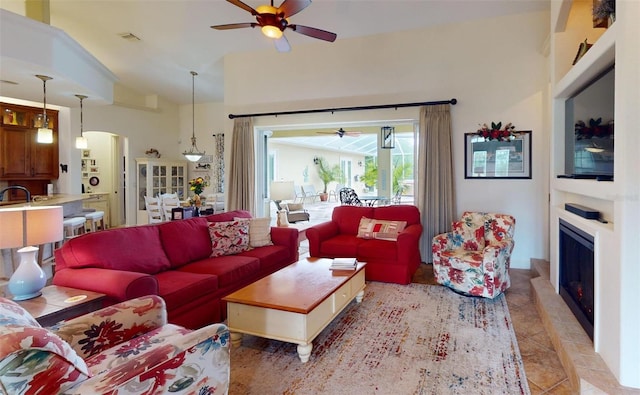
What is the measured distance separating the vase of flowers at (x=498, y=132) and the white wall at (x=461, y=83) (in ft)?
0.36

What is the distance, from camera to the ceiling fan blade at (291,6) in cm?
310

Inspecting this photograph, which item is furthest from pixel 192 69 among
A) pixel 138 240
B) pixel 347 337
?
pixel 347 337

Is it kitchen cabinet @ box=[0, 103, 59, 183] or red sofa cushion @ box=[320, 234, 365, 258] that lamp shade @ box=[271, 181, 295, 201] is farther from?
kitchen cabinet @ box=[0, 103, 59, 183]

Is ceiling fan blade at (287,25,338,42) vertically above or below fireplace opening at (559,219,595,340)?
above

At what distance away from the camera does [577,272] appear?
294 centimetres

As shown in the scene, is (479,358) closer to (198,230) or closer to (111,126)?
(198,230)

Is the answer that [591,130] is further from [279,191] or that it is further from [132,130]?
[132,130]

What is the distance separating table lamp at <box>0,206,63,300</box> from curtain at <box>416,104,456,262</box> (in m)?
4.32

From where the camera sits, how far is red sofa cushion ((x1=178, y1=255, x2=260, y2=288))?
10.9ft

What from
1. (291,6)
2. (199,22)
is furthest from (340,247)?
(199,22)

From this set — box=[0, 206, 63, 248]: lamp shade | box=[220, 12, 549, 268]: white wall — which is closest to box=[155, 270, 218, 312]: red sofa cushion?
box=[0, 206, 63, 248]: lamp shade

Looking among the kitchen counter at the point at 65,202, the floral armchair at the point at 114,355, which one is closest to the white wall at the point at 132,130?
the kitchen counter at the point at 65,202

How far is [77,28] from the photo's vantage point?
5699mm

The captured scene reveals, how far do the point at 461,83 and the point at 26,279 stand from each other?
5.24 meters
